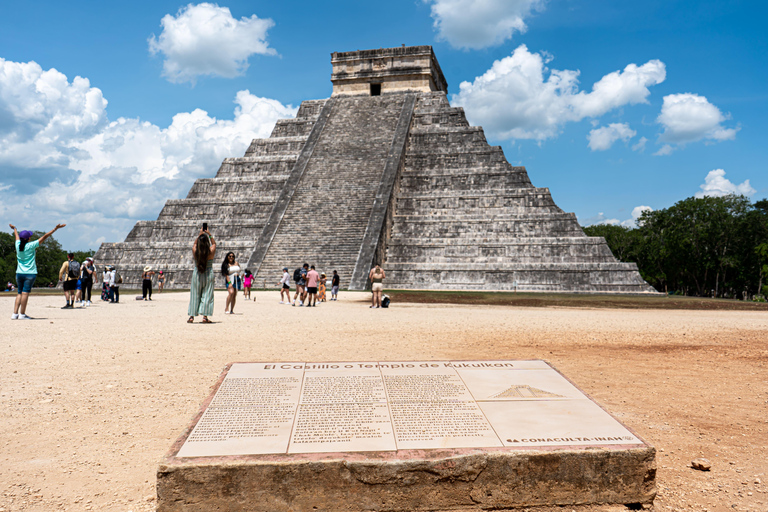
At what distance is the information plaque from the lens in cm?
313

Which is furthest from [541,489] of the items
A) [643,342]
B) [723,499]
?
[643,342]

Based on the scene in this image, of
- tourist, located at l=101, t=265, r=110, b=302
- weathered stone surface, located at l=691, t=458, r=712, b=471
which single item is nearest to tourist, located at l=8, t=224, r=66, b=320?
tourist, located at l=101, t=265, r=110, b=302

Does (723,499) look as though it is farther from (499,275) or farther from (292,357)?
(499,275)

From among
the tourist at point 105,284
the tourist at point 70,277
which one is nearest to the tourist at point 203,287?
the tourist at point 70,277

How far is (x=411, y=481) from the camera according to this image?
3.07 m

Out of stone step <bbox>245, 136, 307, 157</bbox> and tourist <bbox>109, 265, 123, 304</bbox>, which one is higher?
stone step <bbox>245, 136, 307, 157</bbox>

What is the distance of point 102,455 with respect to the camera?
12.3 ft

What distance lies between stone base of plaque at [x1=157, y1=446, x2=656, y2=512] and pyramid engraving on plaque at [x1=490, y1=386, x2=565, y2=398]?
0.58 m

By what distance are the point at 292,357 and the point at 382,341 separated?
75.5 inches

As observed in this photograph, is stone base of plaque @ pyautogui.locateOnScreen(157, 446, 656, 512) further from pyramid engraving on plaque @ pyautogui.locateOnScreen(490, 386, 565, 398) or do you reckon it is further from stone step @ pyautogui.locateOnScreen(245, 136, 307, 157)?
stone step @ pyautogui.locateOnScreen(245, 136, 307, 157)

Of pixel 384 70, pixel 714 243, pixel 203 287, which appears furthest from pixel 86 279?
pixel 714 243

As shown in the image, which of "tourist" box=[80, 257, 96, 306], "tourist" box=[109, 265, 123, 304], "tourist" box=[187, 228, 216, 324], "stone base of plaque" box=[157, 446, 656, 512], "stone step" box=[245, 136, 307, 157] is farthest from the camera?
"stone step" box=[245, 136, 307, 157]

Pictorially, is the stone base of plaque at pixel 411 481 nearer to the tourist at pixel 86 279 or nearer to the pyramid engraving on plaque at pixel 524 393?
the pyramid engraving on plaque at pixel 524 393

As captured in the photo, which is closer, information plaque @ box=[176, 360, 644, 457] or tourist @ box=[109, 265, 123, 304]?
information plaque @ box=[176, 360, 644, 457]
